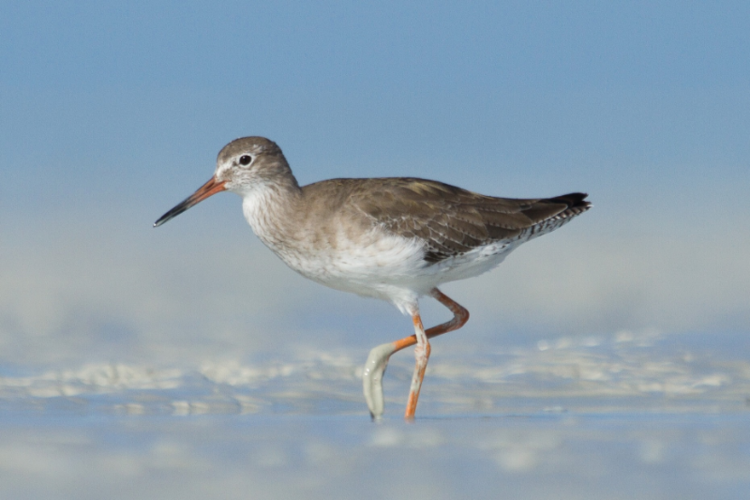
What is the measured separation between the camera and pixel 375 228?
11086mm

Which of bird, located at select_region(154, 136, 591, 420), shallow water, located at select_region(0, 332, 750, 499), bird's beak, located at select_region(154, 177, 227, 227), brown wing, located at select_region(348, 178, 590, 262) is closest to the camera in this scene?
shallow water, located at select_region(0, 332, 750, 499)

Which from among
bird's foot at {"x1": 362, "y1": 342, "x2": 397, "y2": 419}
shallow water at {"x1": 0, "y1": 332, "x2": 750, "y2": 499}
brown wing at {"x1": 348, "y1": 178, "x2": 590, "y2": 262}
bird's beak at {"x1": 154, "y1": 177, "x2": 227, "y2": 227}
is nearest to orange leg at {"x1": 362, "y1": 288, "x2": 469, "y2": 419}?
bird's foot at {"x1": 362, "y1": 342, "x2": 397, "y2": 419}

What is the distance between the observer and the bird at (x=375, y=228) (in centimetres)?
1102

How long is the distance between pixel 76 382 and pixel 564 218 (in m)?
5.86

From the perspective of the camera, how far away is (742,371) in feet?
42.8

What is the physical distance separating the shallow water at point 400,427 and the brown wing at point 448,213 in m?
1.80

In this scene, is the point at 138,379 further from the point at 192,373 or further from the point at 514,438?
the point at 514,438

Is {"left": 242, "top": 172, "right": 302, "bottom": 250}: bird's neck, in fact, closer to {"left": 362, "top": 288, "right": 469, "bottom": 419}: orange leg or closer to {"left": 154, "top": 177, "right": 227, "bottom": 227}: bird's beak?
{"left": 154, "top": 177, "right": 227, "bottom": 227}: bird's beak

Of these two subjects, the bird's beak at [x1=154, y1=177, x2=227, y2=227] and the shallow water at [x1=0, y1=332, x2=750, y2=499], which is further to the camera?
the bird's beak at [x1=154, y1=177, x2=227, y2=227]

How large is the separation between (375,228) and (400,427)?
96.2 inches


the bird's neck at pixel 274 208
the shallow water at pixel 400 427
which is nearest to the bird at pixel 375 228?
the bird's neck at pixel 274 208

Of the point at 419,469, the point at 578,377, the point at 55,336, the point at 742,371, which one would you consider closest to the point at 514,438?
the point at 419,469

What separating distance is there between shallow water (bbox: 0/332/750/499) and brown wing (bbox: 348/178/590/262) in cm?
180

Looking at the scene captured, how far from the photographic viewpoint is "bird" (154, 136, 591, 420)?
1102cm
